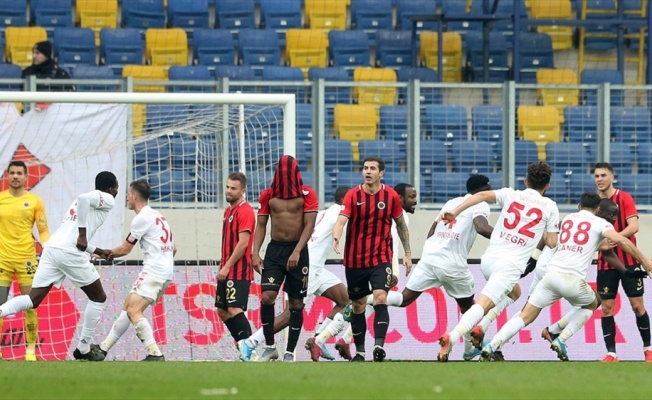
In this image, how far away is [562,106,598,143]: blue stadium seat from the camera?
1736 cm

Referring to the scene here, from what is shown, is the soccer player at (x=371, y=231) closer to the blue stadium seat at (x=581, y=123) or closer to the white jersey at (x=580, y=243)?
the white jersey at (x=580, y=243)

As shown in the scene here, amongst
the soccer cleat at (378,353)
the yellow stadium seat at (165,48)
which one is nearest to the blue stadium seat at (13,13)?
the yellow stadium seat at (165,48)

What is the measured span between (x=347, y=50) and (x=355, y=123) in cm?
463

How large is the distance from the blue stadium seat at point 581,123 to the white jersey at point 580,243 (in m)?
4.65

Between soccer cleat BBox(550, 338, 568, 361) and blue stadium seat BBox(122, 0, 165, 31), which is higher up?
blue stadium seat BBox(122, 0, 165, 31)

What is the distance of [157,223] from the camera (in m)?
13.3

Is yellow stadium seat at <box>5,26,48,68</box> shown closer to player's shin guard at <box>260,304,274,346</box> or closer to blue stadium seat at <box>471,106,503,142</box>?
blue stadium seat at <box>471,106,503,142</box>

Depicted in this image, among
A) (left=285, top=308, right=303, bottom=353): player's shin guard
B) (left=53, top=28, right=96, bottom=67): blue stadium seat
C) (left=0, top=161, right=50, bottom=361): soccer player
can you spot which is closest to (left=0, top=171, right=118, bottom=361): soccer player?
(left=0, top=161, right=50, bottom=361): soccer player

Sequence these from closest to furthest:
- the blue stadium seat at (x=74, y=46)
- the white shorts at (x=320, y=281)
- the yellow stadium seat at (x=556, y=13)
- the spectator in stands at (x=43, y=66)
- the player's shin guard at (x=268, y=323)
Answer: the player's shin guard at (x=268, y=323)
the white shorts at (x=320, y=281)
the spectator in stands at (x=43, y=66)
the blue stadium seat at (x=74, y=46)
the yellow stadium seat at (x=556, y=13)

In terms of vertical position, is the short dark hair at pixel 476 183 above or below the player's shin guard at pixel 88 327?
above

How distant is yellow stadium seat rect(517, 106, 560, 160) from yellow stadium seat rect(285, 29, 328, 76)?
4.61m

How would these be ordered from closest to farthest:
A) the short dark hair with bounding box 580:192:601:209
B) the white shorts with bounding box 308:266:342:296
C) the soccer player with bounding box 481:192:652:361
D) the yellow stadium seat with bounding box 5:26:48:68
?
the soccer player with bounding box 481:192:652:361 < the short dark hair with bounding box 580:192:601:209 < the white shorts with bounding box 308:266:342:296 < the yellow stadium seat with bounding box 5:26:48:68

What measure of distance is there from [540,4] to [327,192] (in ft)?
Result: 22.4

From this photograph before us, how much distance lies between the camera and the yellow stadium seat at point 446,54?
21141mm
